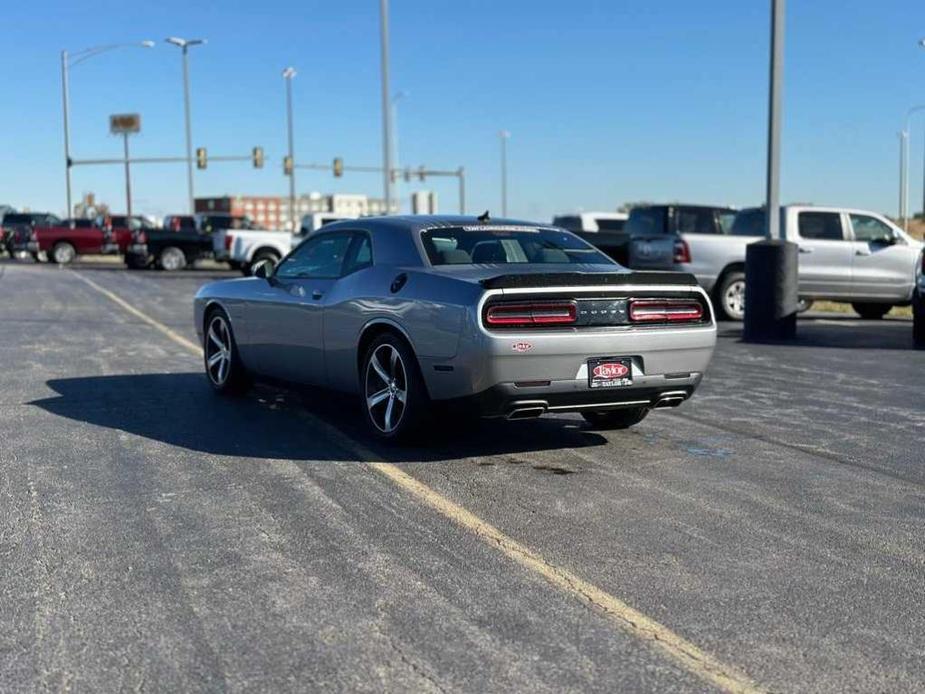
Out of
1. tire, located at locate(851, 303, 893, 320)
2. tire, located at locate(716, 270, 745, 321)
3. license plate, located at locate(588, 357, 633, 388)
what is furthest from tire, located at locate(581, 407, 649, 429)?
tire, located at locate(851, 303, 893, 320)

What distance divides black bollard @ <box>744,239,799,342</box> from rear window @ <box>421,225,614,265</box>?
7.22 metres

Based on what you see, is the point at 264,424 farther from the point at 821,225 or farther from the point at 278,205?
the point at 278,205

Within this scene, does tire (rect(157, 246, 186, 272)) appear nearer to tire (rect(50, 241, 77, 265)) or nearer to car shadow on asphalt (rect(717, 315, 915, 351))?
tire (rect(50, 241, 77, 265))

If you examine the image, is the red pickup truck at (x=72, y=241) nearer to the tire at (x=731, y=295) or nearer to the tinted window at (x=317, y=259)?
the tire at (x=731, y=295)

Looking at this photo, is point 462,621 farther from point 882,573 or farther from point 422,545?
point 882,573

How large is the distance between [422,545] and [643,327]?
2319mm

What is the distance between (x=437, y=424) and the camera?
264 inches

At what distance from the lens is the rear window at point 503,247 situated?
7129mm

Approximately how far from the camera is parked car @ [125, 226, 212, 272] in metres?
36.0

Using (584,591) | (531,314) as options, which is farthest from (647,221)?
(584,591)

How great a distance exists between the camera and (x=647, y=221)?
19.1 m

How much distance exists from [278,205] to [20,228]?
116050 mm

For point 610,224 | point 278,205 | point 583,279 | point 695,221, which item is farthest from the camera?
point 278,205

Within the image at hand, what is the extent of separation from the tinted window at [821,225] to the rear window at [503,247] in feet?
35.6
